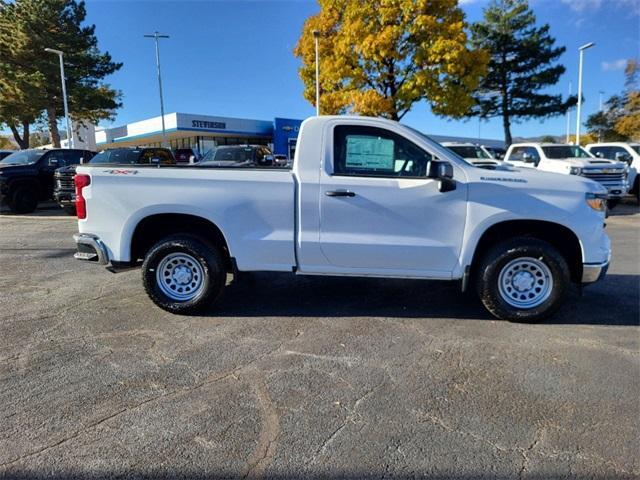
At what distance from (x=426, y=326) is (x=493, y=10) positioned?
102ft

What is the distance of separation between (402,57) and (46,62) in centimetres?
2447

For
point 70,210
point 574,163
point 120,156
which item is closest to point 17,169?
point 70,210

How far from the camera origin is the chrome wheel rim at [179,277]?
16.1 ft

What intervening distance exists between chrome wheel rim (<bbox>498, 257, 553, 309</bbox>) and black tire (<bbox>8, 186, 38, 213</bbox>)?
14.0 m

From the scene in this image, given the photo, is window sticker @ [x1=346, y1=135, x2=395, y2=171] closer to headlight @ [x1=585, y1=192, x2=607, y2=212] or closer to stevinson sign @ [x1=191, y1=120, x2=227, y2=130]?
headlight @ [x1=585, y1=192, x2=607, y2=212]

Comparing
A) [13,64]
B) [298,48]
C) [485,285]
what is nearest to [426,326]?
Result: [485,285]

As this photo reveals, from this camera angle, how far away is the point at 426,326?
184 inches

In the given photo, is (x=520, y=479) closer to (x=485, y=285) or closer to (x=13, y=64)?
(x=485, y=285)

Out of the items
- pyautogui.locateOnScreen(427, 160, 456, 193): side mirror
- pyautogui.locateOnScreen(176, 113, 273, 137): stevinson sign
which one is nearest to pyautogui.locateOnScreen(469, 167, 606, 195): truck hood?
pyautogui.locateOnScreen(427, 160, 456, 193): side mirror

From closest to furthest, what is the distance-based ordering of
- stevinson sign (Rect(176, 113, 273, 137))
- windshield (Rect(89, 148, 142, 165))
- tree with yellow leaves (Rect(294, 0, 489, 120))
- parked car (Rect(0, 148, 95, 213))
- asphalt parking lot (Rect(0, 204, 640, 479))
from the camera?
asphalt parking lot (Rect(0, 204, 640, 479)) → windshield (Rect(89, 148, 142, 165)) → parked car (Rect(0, 148, 95, 213)) → tree with yellow leaves (Rect(294, 0, 489, 120)) → stevinson sign (Rect(176, 113, 273, 137))

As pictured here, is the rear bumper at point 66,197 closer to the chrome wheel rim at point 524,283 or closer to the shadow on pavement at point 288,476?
the shadow on pavement at point 288,476

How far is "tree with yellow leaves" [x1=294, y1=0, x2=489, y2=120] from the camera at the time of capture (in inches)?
756

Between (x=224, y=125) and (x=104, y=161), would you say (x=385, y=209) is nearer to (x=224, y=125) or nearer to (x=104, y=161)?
(x=104, y=161)

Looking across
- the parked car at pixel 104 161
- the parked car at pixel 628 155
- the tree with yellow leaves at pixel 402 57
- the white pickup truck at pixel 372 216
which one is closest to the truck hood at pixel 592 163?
the parked car at pixel 628 155
